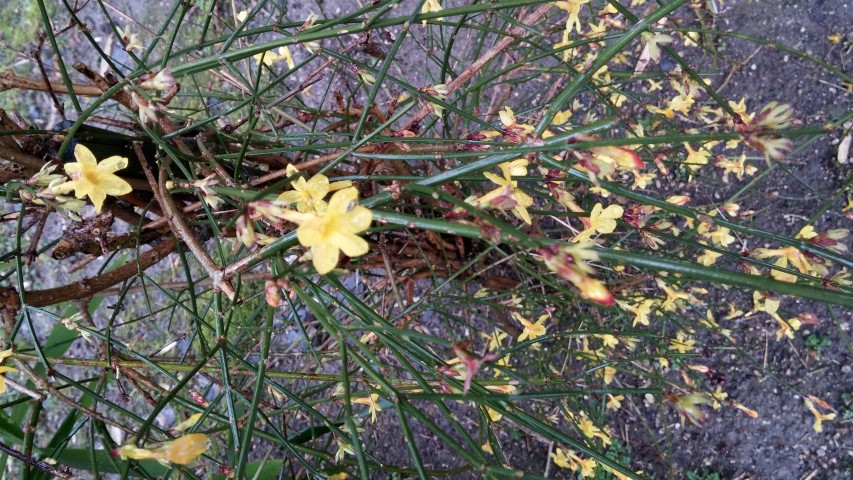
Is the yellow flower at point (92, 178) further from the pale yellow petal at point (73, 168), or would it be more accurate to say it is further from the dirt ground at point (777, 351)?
the dirt ground at point (777, 351)

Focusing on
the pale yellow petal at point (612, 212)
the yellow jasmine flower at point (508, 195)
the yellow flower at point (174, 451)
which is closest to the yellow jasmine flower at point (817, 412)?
the pale yellow petal at point (612, 212)

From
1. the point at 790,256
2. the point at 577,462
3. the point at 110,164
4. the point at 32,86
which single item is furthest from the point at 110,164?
the point at 577,462

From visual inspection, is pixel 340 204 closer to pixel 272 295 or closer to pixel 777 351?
pixel 272 295

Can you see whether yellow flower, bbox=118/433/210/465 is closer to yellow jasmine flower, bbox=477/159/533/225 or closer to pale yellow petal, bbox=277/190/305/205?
pale yellow petal, bbox=277/190/305/205

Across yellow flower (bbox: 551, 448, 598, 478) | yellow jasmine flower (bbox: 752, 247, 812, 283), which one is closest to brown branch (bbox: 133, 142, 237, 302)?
yellow jasmine flower (bbox: 752, 247, 812, 283)

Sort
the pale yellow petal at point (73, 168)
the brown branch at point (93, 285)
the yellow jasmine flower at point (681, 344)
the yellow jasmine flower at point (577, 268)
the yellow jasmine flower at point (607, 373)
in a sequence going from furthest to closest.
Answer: the yellow jasmine flower at point (607, 373), the yellow jasmine flower at point (681, 344), the brown branch at point (93, 285), the pale yellow petal at point (73, 168), the yellow jasmine flower at point (577, 268)

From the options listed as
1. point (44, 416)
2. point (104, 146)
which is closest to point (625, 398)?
point (104, 146)

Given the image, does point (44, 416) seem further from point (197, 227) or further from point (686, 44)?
point (686, 44)
